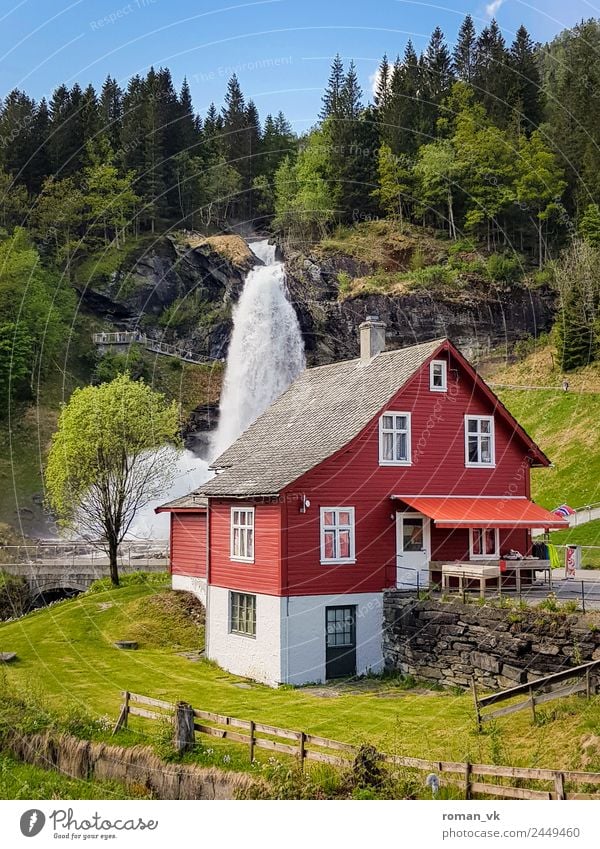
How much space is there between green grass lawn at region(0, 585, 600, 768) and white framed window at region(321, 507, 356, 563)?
145 inches

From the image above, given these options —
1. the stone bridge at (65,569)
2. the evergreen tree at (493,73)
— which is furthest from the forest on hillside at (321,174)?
the stone bridge at (65,569)

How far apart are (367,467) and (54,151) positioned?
63264 mm

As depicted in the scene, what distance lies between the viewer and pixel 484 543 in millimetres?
29484

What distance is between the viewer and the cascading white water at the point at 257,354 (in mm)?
65812

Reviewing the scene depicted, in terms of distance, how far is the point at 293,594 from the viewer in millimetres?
26297

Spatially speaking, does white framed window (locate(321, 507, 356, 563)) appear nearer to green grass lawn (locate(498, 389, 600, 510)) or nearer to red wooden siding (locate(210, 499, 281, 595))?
red wooden siding (locate(210, 499, 281, 595))

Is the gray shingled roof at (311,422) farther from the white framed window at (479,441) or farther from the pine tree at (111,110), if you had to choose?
the pine tree at (111,110)

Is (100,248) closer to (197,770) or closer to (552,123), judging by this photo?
(552,123)

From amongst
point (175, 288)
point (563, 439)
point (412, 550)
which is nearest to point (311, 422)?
point (412, 550)

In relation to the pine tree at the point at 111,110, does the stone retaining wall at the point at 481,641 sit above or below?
below

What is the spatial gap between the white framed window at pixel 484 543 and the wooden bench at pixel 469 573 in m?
2.02

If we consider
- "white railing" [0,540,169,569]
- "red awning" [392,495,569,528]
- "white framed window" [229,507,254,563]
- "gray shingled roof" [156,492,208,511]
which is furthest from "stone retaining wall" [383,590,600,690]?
"white railing" [0,540,169,569]

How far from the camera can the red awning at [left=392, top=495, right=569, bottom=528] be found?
27016 mm
